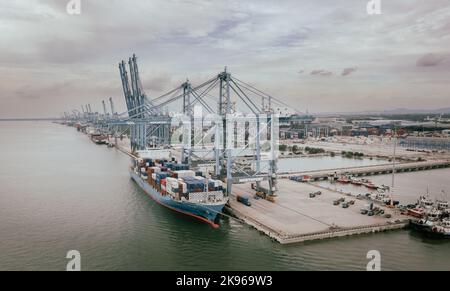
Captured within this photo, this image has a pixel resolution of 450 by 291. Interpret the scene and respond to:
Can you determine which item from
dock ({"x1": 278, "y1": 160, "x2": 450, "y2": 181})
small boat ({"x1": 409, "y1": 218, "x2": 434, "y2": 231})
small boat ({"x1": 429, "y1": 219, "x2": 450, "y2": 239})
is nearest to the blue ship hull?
small boat ({"x1": 409, "y1": 218, "x2": 434, "y2": 231})

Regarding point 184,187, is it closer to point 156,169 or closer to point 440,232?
point 156,169

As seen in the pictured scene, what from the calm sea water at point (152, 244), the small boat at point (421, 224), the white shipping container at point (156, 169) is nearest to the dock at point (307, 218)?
the small boat at point (421, 224)

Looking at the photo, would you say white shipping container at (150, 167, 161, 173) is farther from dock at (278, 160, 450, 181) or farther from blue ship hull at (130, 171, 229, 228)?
dock at (278, 160, 450, 181)

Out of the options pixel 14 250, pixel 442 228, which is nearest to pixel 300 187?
pixel 442 228

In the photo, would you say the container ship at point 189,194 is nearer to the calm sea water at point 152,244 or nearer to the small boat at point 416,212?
the calm sea water at point 152,244
